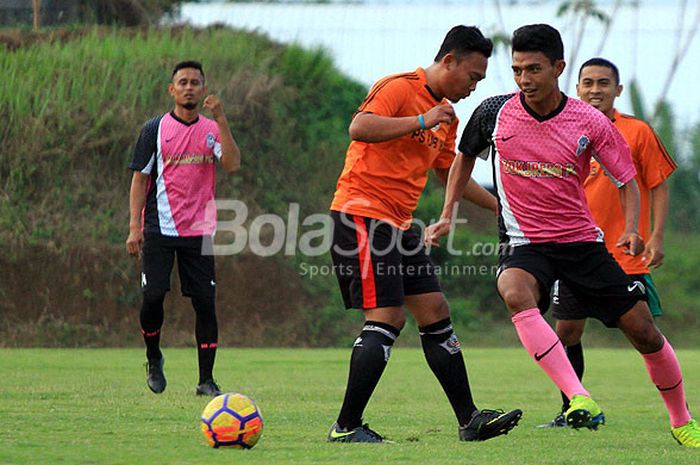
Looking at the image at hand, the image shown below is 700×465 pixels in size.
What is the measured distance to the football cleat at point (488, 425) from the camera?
6809mm

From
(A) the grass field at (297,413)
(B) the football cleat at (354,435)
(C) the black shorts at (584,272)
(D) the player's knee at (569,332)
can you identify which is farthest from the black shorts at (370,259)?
(D) the player's knee at (569,332)

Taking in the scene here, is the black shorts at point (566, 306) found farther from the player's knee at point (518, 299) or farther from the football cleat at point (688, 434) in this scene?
the player's knee at point (518, 299)

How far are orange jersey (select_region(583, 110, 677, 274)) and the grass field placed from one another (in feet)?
4.10

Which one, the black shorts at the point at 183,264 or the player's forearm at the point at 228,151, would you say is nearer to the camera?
the player's forearm at the point at 228,151

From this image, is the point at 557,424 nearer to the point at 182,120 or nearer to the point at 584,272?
the point at 584,272

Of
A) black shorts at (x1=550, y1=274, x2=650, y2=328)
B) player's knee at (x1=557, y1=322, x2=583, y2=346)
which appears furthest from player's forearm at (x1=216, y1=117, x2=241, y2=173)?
player's knee at (x1=557, y1=322, x2=583, y2=346)

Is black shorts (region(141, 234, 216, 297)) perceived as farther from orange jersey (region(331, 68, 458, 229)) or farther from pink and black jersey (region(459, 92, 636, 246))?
pink and black jersey (region(459, 92, 636, 246))

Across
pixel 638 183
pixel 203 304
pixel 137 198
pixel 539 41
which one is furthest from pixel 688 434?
pixel 137 198

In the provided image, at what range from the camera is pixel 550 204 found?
714 centimetres

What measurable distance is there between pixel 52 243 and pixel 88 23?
22.0 ft

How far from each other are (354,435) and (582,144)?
2045 millimetres

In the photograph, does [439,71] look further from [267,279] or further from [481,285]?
[481,285]

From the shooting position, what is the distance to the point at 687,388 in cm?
1251

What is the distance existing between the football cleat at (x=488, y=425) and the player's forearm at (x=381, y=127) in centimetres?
161
